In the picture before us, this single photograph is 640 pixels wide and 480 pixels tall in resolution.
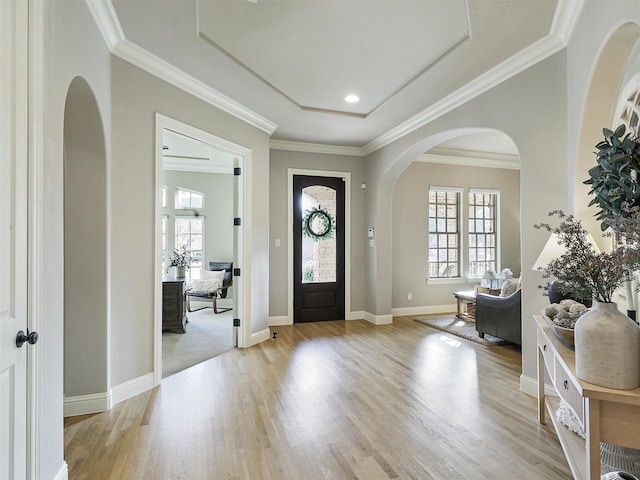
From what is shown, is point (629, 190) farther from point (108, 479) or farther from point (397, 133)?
point (397, 133)

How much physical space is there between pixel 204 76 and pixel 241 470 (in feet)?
10.4

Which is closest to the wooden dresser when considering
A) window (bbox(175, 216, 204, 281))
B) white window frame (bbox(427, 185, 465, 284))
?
window (bbox(175, 216, 204, 281))

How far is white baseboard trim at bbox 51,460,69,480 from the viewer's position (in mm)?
1696

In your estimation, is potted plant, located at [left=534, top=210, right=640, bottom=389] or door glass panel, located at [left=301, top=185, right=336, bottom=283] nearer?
potted plant, located at [left=534, top=210, right=640, bottom=389]

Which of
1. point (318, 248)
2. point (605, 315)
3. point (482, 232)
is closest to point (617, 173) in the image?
point (605, 315)

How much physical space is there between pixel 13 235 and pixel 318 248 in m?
4.37

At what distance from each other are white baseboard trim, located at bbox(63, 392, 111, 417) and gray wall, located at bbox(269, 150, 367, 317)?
2.88 m

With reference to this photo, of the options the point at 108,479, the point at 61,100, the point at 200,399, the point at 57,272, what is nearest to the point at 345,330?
the point at 200,399

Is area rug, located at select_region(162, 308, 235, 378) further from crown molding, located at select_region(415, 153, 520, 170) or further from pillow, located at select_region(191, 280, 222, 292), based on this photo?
crown molding, located at select_region(415, 153, 520, 170)

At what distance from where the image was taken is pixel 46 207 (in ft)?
5.32

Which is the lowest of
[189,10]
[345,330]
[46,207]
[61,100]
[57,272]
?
[345,330]

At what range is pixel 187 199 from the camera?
7039mm

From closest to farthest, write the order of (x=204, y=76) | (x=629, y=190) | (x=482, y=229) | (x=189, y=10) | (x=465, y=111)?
(x=629, y=190), (x=189, y=10), (x=204, y=76), (x=465, y=111), (x=482, y=229)

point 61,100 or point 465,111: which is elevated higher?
point 465,111
